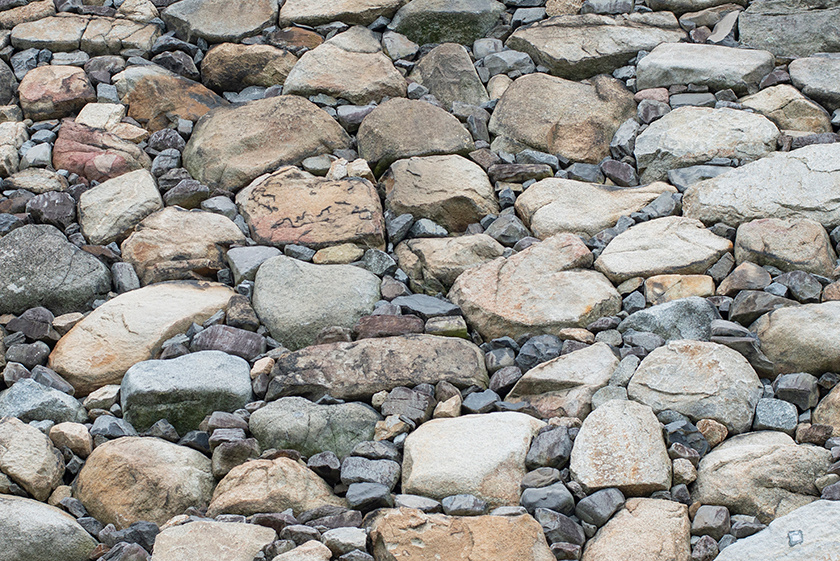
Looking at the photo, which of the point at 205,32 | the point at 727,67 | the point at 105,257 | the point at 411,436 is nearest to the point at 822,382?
the point at 411,436

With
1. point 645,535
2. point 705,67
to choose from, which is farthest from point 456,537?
point 705,67

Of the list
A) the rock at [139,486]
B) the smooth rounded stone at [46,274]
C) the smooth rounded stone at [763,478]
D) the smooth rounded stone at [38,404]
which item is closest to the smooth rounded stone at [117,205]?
the smooth rounded stone at [46,274]

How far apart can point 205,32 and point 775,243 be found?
395cm

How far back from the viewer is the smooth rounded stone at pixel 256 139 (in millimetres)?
4730

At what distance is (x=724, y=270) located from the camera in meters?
3.72

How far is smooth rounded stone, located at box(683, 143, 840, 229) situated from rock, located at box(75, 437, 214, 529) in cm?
264

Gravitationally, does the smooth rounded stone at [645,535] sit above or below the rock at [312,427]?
above

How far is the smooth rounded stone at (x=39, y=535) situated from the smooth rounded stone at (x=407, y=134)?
2648 mm

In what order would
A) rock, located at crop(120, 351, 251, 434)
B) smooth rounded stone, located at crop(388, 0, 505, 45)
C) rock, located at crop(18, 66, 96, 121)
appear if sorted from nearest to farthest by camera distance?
rock, located at crop(120, 351, 251, 434)
rock, located at crop(18, 66, 96, 121)
smooth rounded stone, located at crop(388, 0, 505, 45)

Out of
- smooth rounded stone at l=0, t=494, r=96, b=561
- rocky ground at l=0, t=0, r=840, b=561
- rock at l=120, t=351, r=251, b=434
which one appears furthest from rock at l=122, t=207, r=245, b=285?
smooth rounded stone at l=0, t=494, r=96, b=561

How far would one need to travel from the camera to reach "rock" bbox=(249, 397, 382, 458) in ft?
10.5

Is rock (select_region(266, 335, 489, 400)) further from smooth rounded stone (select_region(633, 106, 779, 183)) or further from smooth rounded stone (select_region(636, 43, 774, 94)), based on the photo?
smooth rounded stone (select_region(636, 43, 774, 94))

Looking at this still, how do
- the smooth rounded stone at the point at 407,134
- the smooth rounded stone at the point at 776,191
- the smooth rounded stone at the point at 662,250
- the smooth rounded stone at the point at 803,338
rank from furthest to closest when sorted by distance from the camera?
the smooth rounded stone at the point at 407,134, the smooth rounded stone at the point at 776,191, the smooth rounded stone at the point at 662,250, the smooth rounded stone at the point at 803,338

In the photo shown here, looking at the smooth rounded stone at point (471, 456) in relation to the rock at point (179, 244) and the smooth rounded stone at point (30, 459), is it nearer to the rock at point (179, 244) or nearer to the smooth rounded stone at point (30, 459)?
the smooth rounded stone at point (30, 459)
